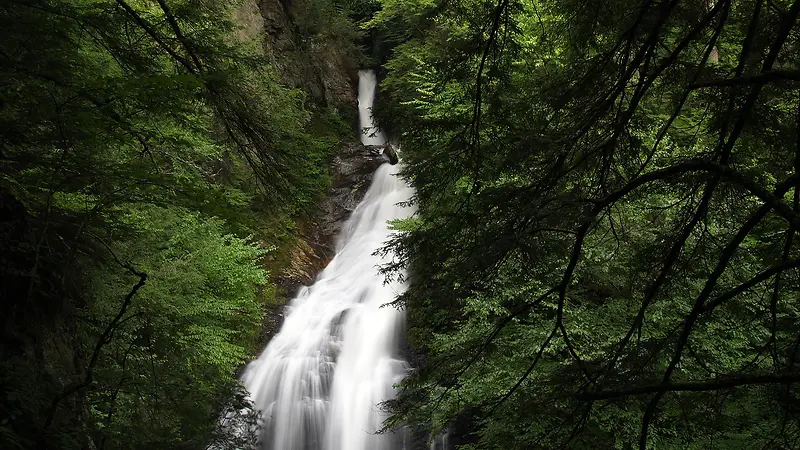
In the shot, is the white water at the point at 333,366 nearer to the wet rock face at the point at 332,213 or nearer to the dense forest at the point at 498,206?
the wet rock face at the point at 332,213

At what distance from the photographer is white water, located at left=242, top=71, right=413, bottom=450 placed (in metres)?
10.2

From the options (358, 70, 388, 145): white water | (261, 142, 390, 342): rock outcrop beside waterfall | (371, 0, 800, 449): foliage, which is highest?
(358, 70, 388, 145): white water

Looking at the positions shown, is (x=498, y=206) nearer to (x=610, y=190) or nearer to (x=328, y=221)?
(x=610, y=190)

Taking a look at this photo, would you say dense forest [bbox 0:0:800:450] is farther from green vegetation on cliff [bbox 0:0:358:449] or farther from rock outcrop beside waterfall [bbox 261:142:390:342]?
rock outcrop beside waterfall [bbox 261:142:390:342]

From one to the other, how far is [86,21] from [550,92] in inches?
113

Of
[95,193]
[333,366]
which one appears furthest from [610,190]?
[333,366]

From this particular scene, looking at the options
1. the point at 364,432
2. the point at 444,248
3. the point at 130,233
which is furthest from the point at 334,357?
the point at 444,248

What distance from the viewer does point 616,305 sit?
6.21 meters

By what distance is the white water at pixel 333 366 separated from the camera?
403 inches

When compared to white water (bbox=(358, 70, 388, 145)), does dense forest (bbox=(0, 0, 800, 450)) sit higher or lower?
lower

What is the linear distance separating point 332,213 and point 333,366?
6.35 m

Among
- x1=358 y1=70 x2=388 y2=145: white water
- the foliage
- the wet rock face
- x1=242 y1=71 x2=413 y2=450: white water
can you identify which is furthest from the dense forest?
x1=358 y1=70 x2=388 y2=145: white water

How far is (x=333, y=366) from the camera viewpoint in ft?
37.9

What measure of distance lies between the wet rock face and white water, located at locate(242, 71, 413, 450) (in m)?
0.45
